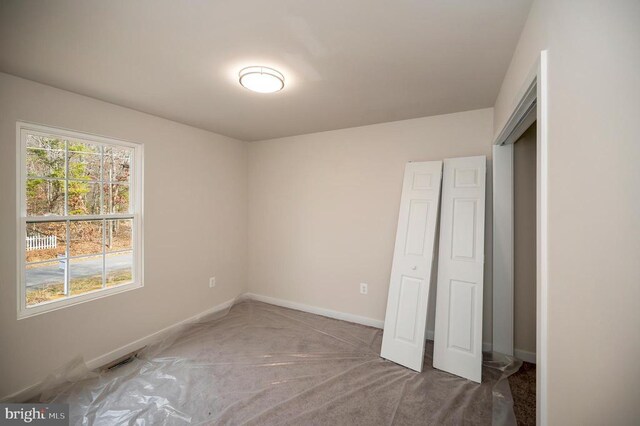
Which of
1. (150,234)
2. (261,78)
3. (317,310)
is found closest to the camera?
(261,78)

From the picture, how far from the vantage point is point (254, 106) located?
275 centimetres

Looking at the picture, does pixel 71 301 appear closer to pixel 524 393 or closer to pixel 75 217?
pixel 75 217

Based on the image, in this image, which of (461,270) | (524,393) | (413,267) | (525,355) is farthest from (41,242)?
(525,355)

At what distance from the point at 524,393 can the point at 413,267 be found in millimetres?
1263

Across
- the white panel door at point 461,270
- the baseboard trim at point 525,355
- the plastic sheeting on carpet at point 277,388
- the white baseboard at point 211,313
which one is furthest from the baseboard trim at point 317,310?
the baseboard trim at point 525,355

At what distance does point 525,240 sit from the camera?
2.64m

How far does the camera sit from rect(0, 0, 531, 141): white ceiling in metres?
1.39

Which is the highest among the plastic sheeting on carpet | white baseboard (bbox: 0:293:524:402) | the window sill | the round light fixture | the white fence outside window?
the round light fixture

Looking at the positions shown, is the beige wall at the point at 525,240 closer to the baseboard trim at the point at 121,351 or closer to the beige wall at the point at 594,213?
the beige wall at the point at 594,213

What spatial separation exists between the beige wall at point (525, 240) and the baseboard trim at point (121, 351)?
3.58m

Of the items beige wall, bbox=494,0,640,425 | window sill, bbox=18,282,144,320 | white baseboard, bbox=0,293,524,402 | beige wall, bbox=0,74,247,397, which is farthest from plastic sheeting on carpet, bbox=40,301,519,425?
beige wall, bbox=494,0,640,425

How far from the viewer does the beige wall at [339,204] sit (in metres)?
3.06

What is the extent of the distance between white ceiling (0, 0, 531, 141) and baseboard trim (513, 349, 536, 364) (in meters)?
2.43

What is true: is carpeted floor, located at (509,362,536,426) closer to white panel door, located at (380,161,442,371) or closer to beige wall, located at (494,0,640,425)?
white panel door, located at (380,161,442,371)
